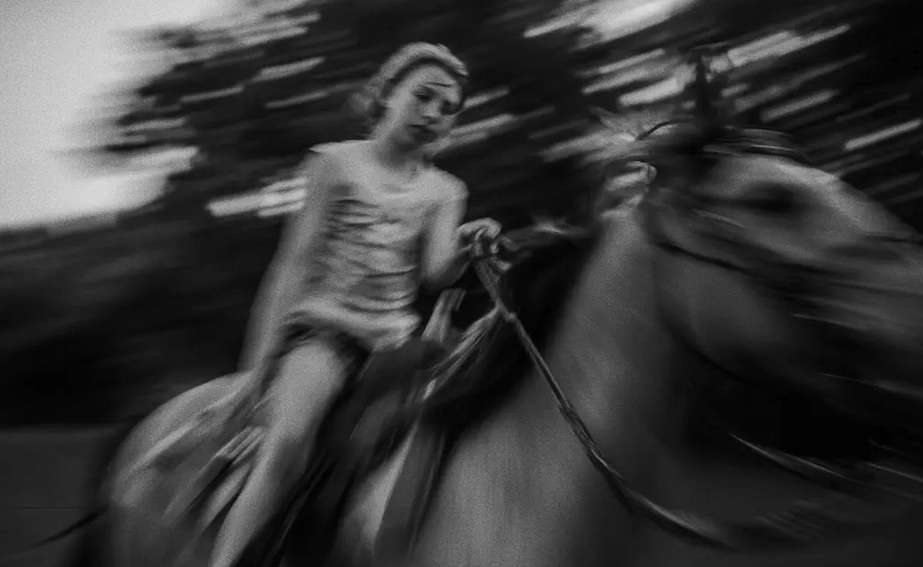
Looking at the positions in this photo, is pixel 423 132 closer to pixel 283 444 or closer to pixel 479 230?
pixel 479 230

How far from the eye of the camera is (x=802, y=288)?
1.08 metres

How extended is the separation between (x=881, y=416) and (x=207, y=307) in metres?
2.14

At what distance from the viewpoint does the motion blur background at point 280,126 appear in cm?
272

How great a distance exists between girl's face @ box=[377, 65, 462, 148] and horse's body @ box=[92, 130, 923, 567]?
57 centimetres

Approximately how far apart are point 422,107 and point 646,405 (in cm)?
76

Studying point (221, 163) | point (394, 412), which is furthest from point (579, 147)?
point (394, 412)

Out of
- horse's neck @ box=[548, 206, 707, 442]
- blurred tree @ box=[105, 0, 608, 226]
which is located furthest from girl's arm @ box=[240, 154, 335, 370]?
blurred tree @ box=[105, 0, 608, 226]

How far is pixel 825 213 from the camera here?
→ 1095 mm

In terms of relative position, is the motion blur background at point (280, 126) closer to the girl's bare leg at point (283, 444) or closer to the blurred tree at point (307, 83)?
the blurred tree at point (307, 83)

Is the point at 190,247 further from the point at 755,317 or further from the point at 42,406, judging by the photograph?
the point at 755,317

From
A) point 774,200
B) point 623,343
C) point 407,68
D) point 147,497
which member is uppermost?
point 407,68

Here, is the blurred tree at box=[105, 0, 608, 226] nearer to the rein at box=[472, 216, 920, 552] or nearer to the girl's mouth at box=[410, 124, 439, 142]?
the girl's mouth at box=[410, 124, 439, 142]

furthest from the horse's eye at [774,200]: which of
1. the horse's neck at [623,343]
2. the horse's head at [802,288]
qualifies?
the horse's neck at [623,343]

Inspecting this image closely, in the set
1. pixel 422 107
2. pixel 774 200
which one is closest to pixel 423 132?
pixel 422 107
